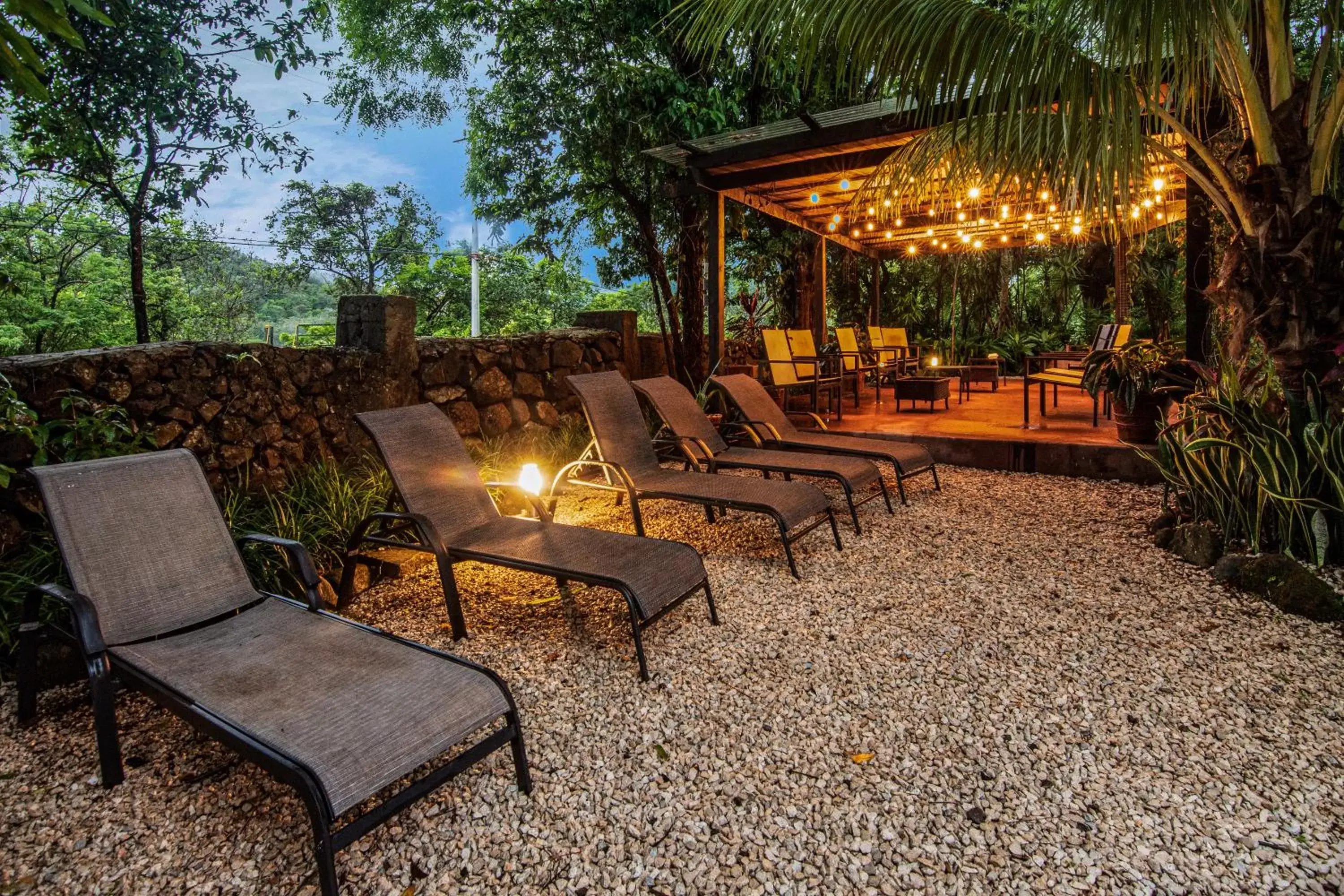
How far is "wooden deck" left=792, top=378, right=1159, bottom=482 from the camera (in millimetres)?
5262

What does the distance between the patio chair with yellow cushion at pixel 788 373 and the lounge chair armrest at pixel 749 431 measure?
5.96 ft

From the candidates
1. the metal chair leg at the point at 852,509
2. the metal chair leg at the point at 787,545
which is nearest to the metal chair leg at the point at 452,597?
the metal chair leg at the point at 787,545

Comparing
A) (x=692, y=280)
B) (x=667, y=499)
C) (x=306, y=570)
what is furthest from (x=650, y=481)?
(x=692, y=280)

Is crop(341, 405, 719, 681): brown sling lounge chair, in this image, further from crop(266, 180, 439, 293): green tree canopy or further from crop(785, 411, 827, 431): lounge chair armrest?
crop(266, 180, 439, 293): green tree canopy

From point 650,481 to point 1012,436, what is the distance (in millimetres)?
3461

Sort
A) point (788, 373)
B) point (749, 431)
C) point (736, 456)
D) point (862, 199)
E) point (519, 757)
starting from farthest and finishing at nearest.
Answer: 1. point (788, 373)
2. point (862, 199)
3. point (749, 431)
4. point (736, 456)
5. point (519, 757)

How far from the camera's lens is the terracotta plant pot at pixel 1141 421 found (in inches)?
199

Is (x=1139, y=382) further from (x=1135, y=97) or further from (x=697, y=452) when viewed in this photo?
(x=697, y=452)

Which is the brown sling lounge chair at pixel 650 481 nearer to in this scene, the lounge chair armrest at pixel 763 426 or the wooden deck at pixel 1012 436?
the lounge chair armrest at pixel 763 426

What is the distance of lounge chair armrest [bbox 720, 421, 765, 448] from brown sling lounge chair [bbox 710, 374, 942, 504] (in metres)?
0.03

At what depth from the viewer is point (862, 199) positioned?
6.44 metres

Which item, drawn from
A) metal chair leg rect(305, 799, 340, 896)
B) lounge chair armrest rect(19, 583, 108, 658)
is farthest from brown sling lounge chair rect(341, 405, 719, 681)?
metal chair leg rect(305, 799, 340, 896)

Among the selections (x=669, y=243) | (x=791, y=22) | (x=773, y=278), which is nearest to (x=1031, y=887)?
(x=791, y=22)

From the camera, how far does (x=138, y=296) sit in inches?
219
